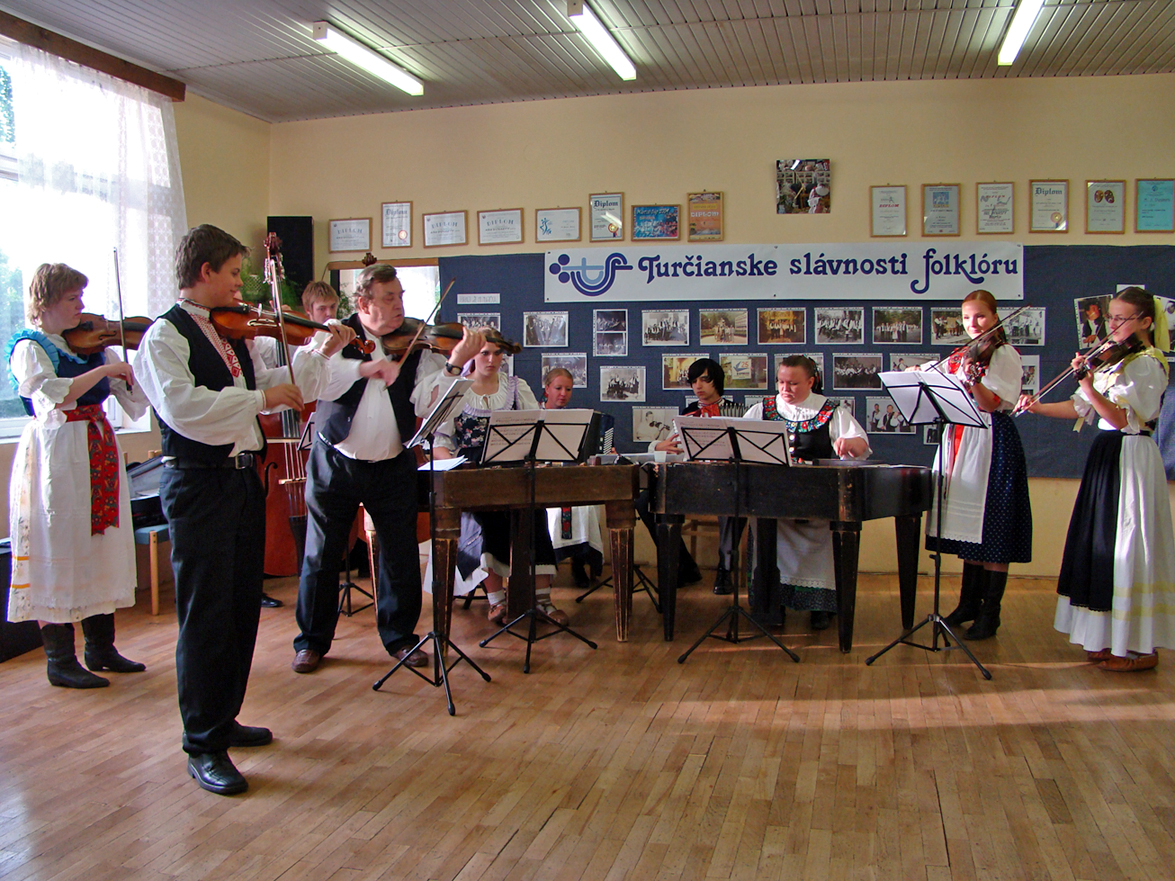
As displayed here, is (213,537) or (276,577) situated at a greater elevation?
(213,537)

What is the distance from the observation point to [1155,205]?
5492 mm

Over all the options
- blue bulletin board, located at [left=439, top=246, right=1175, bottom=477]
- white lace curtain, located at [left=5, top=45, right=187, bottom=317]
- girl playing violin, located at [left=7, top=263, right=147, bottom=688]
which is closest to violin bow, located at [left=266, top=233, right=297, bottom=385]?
girl playing violin, located at [left=7, top=263, right=147, bottom=688]

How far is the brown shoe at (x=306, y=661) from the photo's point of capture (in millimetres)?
3756

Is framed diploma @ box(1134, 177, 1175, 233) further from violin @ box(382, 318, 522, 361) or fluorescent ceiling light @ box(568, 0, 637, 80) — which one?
violin @ box(382, 318, 522, 361)

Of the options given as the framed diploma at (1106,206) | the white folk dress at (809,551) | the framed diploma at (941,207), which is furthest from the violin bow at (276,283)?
the framed diploma at (1106,206)

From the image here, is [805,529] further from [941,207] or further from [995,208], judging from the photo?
[995,208]

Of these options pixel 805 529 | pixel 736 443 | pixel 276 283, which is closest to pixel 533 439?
pixel 736 443

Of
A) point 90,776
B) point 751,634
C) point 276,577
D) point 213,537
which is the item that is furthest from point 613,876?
point 276,577

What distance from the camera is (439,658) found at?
3559 mm

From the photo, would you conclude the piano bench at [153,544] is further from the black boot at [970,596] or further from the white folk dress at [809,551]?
the black boot at [970,596]

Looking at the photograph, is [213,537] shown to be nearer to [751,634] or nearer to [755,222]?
[751,634]

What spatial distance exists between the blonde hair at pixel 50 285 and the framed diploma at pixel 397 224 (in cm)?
302

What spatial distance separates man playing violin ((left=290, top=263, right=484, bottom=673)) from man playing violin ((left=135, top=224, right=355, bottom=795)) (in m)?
0.73

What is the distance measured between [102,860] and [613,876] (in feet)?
4.25
